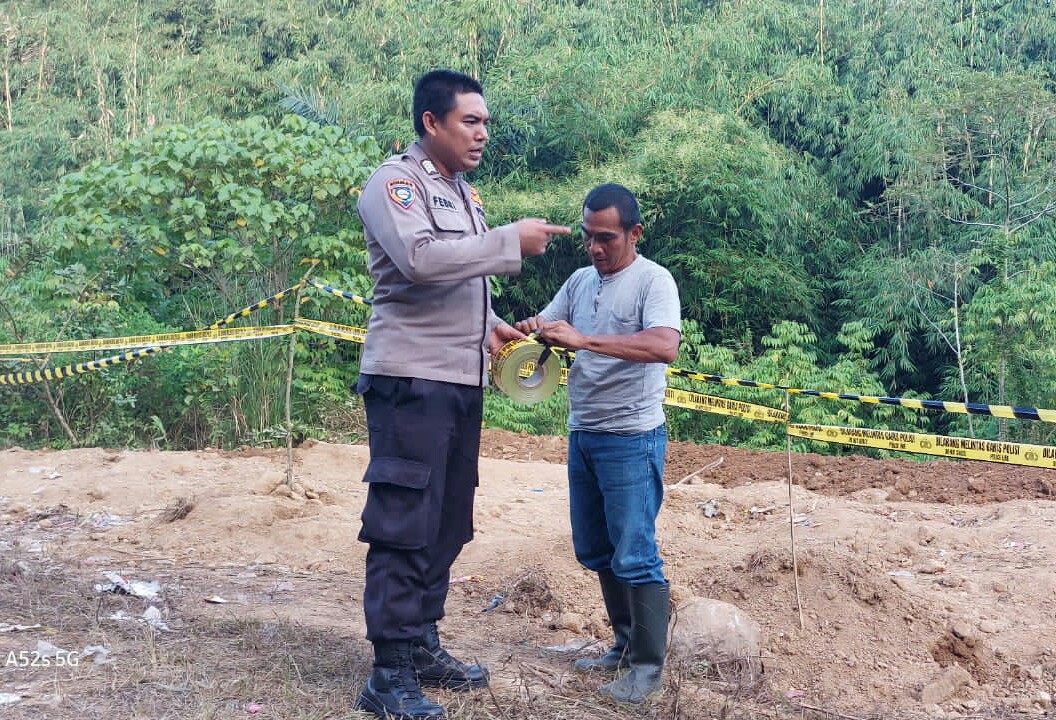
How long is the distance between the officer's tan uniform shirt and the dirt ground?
111 cm

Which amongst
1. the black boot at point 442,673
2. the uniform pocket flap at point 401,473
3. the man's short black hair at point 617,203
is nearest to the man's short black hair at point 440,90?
the man's short black hair at point 617,203

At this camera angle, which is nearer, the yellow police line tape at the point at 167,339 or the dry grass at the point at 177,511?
the dry grass at the point at 177,511

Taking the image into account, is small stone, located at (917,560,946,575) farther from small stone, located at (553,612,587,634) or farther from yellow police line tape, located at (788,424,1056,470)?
small stone, located at (553,612,587,634)

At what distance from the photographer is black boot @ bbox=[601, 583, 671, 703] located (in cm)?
355

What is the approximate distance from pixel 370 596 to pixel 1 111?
22.2m

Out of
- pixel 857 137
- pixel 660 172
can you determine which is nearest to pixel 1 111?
pixel 660 172

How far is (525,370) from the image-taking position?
3.57m

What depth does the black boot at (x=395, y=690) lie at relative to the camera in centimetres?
318

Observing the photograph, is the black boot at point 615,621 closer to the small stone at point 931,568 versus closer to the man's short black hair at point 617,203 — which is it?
the man's short black hair at point 617,203

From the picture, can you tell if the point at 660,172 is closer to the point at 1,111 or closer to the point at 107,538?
the point at 107,538

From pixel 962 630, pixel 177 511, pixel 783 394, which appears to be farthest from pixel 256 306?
pixel 783 394

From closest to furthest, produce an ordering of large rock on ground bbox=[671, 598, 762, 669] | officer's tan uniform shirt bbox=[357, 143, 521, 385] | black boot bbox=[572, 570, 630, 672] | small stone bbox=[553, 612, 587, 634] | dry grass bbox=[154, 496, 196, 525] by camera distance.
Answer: officer's tan uniform shirt bbox=[357, 143, 521, 385] < black boot bbox=[572, 570, 630, 672] < large rock on ground bbox=[671, 598, 762, 669] < small stone bbox=[553, 612, 587, 634] < dry grass bbox=[154, 496, 196, 525]

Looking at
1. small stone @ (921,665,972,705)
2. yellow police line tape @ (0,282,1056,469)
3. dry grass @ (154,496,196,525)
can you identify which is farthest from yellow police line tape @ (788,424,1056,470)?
dry grass @ (154,496,196,525)

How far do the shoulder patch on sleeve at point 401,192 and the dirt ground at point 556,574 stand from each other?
158cm
